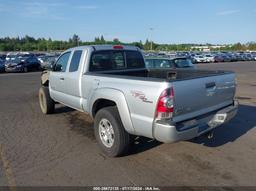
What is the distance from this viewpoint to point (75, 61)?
6.05 metres

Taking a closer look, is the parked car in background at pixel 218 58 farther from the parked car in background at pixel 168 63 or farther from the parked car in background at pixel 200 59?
the parked car in background at pixel 168 63

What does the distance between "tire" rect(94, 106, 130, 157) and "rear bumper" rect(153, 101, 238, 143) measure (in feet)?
2.58

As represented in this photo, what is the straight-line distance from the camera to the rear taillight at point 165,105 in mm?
3736

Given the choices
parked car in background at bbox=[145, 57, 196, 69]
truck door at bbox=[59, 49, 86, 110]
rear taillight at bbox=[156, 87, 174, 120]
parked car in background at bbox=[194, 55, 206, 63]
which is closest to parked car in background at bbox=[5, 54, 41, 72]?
parked car in background at bbox=[145, 57, 196, 69]

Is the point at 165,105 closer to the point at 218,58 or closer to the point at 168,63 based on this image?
the point at 168,63

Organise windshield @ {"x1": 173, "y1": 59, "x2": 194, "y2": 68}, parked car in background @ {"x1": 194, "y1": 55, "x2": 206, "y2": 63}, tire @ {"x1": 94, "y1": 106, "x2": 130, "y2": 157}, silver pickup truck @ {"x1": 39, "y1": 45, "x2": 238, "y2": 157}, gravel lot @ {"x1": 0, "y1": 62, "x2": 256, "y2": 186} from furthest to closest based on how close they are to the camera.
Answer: parked car in background @ {"x1": 194, "y1": 55, "x2": 206, "y2": 63}, windshield @ {"x1": 173, "y1": 59, "x2": 194, "y2": 68}, tire @ {"x1": 94, "y1": 106, "x2": 130, "y2": 157}, gravel lot @ {"x1": 0, "y1": 62, "x2": 256, "y2": 186}, silver pickup truck @ {"x1": 39, "y1": 45, "x2": 238, "y2": 157}

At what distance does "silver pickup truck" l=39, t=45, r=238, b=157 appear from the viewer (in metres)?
3.86

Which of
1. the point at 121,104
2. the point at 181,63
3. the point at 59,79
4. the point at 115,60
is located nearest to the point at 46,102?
the point at 59,79

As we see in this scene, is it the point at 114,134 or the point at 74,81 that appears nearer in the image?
the point at 114,134

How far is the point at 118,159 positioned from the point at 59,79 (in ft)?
9.63

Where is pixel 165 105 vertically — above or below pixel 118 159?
above

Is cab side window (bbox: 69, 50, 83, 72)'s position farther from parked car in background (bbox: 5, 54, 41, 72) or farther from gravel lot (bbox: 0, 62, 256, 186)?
parked car in background (bbox: 5, 54, 41, 72)

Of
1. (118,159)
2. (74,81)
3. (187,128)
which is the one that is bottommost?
(118,159)

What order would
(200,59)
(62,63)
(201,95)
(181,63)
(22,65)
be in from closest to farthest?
(201,95) < (62,63) < (181,63) < (22,65) < (200,59)
